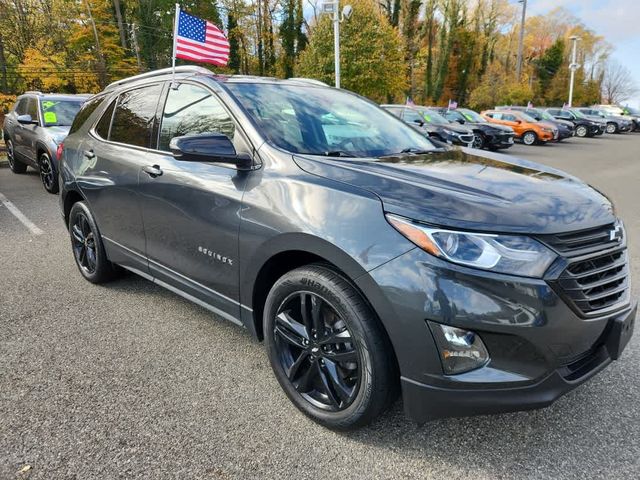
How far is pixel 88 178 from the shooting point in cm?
398

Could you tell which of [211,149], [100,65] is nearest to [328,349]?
[211,149]

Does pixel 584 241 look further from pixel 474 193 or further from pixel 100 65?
pixel 100 65

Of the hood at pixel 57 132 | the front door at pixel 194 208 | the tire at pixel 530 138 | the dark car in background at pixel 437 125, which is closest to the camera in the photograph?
the front door at pixel 194 208

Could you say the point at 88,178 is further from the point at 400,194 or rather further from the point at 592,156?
the point at 592,156

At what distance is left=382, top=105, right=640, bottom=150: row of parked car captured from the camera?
16.3 metres

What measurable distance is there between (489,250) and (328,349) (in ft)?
2.94

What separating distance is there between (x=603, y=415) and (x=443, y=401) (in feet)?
3.58

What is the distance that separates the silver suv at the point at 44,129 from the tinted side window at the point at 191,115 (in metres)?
5.92

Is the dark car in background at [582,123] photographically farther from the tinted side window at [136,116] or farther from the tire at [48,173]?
the tinted side window at [136,116]

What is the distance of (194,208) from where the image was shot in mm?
2840

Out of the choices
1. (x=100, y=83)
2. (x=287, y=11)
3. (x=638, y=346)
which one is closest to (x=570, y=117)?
(x=287, y=11)

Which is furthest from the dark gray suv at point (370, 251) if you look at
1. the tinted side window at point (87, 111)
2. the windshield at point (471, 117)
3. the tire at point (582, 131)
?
the tire at point (582, 131)

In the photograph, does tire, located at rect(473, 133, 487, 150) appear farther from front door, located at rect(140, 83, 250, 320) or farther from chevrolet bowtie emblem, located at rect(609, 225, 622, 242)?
chevrolet bowtie emblem, located at rect(609, 225, 622, 242)

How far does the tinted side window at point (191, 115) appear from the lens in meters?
2.85
